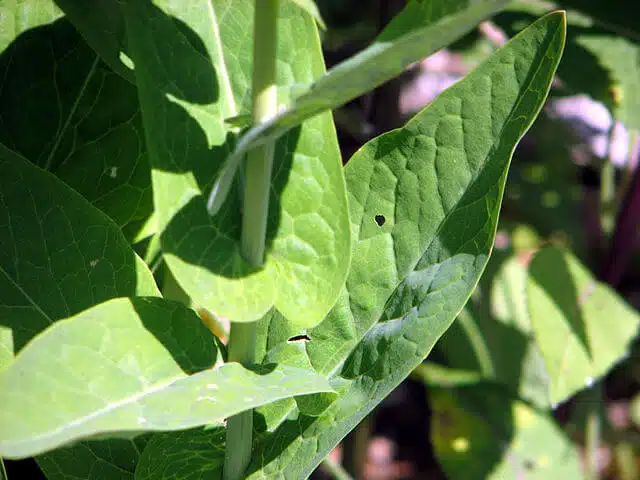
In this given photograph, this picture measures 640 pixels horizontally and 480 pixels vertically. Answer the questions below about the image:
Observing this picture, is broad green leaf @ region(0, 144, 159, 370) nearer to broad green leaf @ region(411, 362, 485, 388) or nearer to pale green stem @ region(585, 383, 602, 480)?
broad green leaf @ region(411, 362, 485, 388)

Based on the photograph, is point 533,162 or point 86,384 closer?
point 86,384

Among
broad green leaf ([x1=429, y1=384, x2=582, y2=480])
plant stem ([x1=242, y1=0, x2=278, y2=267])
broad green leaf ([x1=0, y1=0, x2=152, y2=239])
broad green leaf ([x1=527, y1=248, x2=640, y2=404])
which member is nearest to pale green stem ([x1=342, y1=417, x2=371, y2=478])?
broad green leaf ([x1=429, y1=384, x2=582, y2=480])

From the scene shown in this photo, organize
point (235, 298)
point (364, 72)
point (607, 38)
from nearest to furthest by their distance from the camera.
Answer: point (364, 72) < point (235, 298) < point (607, 38)

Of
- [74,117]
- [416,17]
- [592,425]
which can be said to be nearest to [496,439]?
[592,425]

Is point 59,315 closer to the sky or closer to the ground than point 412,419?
closer to the sky

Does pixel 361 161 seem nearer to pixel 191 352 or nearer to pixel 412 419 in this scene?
pixel 191 352

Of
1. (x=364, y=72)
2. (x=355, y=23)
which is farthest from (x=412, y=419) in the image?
(x=364, y=72)

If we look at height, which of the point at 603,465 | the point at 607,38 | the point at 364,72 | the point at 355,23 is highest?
the point at 364,72

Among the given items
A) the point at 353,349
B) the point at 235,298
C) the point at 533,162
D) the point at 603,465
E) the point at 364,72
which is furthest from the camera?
the point at 533,162
